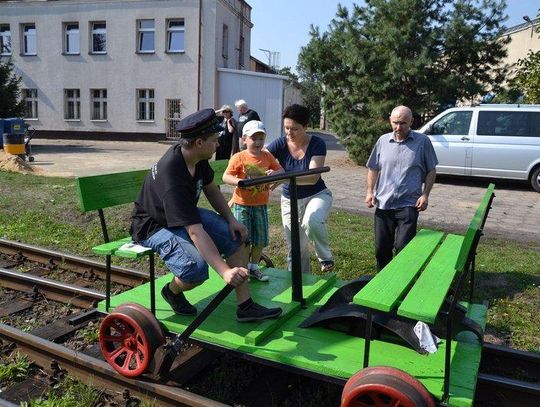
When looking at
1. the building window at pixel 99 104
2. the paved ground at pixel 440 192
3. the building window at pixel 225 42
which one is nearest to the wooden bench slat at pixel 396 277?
the paved ground at pixel 440 192

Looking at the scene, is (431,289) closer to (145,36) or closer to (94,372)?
(94,372)

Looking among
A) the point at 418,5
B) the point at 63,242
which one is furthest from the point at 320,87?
the point at 63,242

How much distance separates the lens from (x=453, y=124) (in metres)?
13.7

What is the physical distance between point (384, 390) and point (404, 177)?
276 centimetres

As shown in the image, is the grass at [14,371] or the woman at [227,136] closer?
the grass at [14,371]

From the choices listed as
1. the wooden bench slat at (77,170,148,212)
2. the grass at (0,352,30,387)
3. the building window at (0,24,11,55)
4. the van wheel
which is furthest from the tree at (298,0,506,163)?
the building window at (0,24,11,55)

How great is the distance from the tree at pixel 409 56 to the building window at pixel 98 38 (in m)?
17.1

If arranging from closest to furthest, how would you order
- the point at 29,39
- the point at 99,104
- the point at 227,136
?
the point at 227,136, the point at 99,104, the point at 29,39

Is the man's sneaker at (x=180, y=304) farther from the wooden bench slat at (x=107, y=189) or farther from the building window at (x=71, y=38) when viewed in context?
the building window at (x=71, y=38)

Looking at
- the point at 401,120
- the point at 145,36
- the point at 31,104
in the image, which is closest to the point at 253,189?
the point at 401,120

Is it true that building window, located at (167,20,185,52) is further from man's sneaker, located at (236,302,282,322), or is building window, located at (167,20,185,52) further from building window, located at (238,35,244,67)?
man's sneaker, located at (236,302,282,322)

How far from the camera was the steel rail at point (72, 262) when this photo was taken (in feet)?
18.3

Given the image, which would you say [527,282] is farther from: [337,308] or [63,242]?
[63,242]

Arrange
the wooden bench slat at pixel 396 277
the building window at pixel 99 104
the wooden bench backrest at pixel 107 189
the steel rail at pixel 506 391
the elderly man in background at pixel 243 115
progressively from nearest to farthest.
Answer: the wooden bench slat at pixel 396 277 → the steel rail at pixel 506 391 → the wooden bench backrest at pixel 107 189 → the elderly man in background at pixel 243 115 → the building window at pixel 99 104
